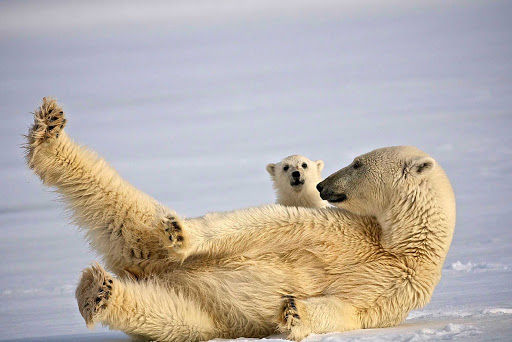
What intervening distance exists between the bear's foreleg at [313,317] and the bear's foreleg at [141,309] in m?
0.45

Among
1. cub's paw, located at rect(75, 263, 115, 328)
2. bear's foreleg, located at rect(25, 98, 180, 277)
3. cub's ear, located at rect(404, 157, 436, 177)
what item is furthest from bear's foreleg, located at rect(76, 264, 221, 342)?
cub's ear, located at rect(404, 157, 436, 177)

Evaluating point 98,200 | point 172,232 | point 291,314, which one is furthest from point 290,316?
point 98,200

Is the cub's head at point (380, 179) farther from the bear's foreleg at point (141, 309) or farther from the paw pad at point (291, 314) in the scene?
the bear's foreleg at point (141, 309)

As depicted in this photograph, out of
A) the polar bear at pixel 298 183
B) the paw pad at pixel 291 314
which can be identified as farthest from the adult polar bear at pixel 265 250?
the polar bear at pixel 298 183

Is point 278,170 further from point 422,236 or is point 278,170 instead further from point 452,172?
point 452,172

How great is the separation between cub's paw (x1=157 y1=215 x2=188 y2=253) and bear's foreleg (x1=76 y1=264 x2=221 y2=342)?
0.89ft

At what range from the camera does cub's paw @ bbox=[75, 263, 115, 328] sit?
3.52 metres

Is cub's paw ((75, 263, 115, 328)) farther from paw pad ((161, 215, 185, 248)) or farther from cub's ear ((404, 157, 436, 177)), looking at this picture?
cub's ear ((404, 157, 436, 177))

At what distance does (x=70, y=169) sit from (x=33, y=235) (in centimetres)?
530

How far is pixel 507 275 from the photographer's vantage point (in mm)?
5820

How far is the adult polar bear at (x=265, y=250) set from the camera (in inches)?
150

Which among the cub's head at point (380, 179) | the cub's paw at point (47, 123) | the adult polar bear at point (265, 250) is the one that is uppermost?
the cub's paw at point (47, 123)

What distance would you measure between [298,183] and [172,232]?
116 inches

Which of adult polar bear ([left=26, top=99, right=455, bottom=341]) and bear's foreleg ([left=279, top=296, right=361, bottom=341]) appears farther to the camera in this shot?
adult polar bear ([left=26, top=99, right=455, bottom=341])
